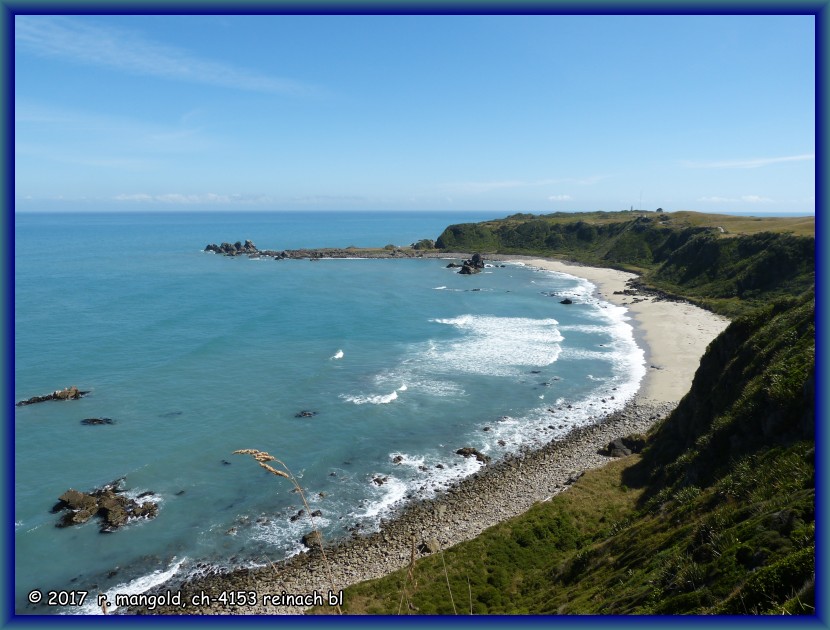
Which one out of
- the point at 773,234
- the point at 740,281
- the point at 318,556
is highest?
the point at 773,234

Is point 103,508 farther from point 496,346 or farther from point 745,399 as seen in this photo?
point 496,346

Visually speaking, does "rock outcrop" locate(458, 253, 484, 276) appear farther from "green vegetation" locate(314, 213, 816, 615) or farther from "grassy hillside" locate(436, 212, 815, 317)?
"green vegetation" locate(314, 213, 816, 615)

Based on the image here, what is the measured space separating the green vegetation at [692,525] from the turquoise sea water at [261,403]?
7.85 meters

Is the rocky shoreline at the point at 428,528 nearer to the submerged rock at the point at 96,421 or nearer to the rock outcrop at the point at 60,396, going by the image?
the submerged rock at the point at 96,421

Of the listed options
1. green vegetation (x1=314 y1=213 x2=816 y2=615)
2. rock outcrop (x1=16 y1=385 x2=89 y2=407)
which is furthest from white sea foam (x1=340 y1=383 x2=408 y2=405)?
rock outcrop (x1=16 y1=385 x2=89 y2=407)

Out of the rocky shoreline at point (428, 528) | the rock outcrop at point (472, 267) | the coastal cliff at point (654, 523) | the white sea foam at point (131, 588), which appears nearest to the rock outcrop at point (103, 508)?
the white sea foam at point (131, 588)

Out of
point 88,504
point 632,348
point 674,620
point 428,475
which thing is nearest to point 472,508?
point 428,475

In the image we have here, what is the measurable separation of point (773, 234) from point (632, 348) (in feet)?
166

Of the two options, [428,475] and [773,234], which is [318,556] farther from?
[773,234]

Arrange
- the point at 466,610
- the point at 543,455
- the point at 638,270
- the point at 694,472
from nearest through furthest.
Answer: the point at 466,610 < the point at 694,472 < the point at 543,455 < the point at 638,270

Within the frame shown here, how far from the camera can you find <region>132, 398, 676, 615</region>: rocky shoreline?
2094cm

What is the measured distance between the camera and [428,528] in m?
25.1

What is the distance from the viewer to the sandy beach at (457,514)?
21.2 m

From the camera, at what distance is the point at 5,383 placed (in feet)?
20.4
